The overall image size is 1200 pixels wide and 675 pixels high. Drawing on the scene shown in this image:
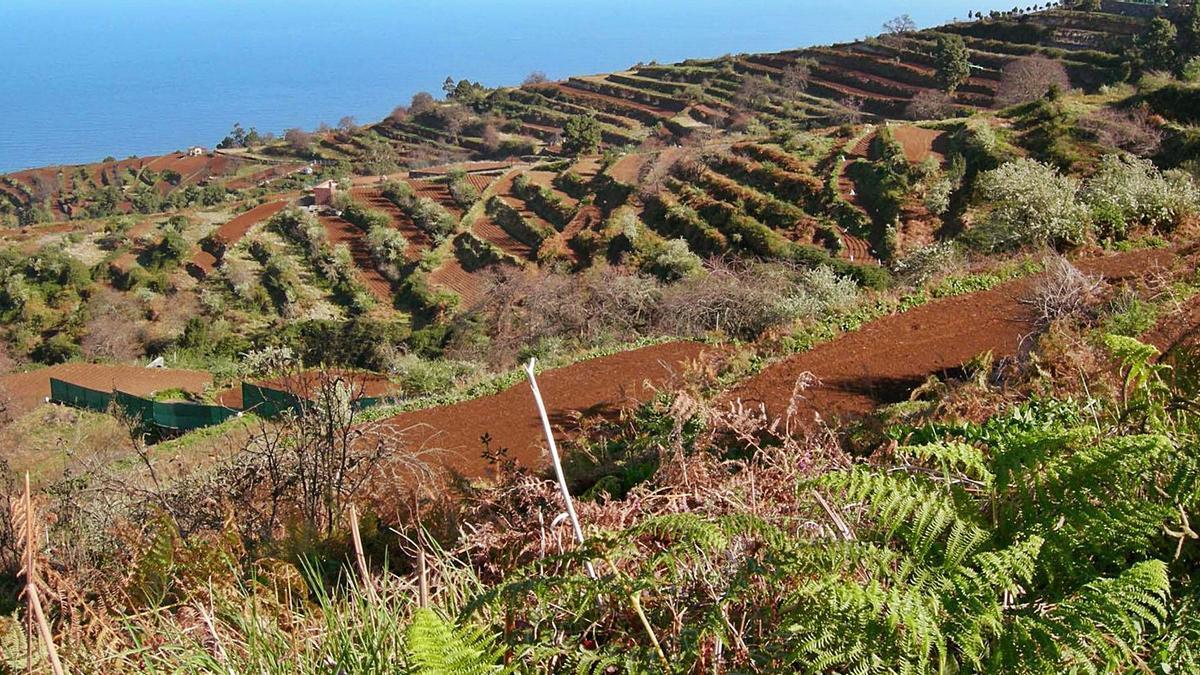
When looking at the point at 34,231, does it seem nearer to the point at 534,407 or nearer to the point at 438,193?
the point at 438,193

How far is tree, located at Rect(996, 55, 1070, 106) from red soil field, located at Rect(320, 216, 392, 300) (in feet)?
99.1

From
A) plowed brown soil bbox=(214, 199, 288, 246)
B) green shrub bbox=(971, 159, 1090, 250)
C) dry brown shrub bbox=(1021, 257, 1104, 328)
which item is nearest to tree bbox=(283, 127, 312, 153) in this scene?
plowed brown soil bbox=(214, 199, 288, 246)

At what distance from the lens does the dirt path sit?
21.5 ft

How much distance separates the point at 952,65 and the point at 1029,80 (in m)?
4.04

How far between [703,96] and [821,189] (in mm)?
33607

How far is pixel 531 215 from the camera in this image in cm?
3759

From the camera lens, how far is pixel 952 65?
4428 cm

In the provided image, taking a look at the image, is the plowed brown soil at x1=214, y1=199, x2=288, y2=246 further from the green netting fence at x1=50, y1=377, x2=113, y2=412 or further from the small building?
the green netting fence at x1=50, y1=377, x2=113, y2=412

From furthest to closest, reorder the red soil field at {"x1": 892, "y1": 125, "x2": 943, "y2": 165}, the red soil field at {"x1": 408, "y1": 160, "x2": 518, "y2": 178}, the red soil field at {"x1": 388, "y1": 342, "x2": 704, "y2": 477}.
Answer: the red soil field at {"x1": 408, "y1": 160, "x2": 518, "y2": 178} → the red soil field at {"x1": 892, "y1": 125, "x2": 943, "y2": 165} → the red soil field at {"x1": 388, "y1": 342, "x2": 704, "y2": 477}

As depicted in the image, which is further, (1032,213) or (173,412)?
(173,412)

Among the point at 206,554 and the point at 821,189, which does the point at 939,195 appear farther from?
the point at 206,554

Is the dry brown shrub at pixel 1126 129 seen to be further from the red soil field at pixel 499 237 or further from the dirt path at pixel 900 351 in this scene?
the red soil field at pixel 499 237

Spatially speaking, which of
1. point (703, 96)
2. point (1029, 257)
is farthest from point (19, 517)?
point (703, 96)

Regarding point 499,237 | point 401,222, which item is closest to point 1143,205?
point 499,237
